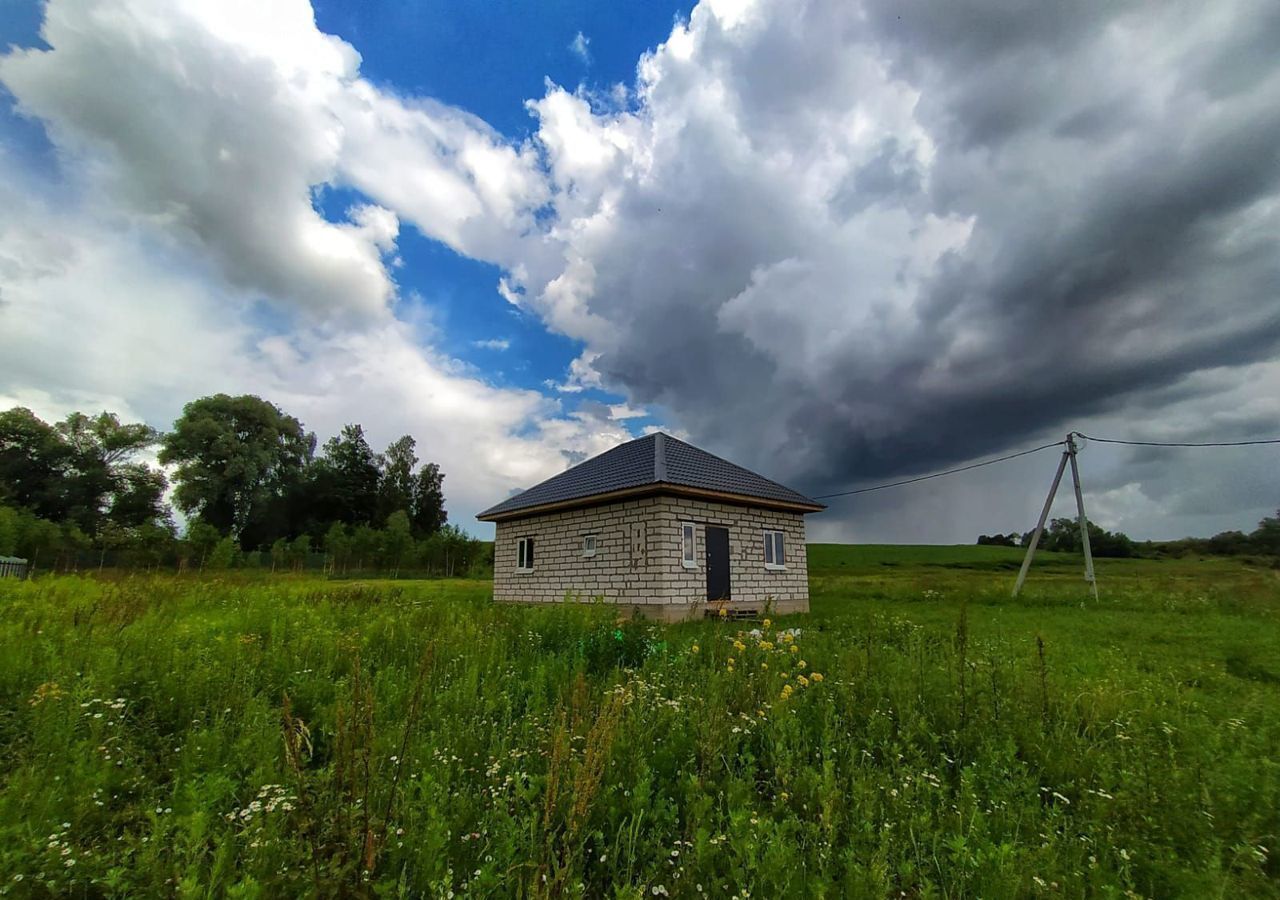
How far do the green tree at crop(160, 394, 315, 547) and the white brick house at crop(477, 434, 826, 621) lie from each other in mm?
40083

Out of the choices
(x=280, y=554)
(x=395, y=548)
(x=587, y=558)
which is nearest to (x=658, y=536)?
(x=587, y=558)

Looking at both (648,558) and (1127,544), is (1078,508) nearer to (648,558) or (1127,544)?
(648,558)

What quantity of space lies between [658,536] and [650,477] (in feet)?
4.83

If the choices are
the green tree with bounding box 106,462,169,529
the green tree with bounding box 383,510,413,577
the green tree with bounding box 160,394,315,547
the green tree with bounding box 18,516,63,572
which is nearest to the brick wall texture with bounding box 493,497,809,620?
the green tree with bounding box 383,510,413,577

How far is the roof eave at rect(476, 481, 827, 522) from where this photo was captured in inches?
532

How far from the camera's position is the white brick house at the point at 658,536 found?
13531mm

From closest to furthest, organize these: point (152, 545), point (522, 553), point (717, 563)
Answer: point (717, 563), point (522, 553), point (152, 545)

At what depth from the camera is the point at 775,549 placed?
16.7m

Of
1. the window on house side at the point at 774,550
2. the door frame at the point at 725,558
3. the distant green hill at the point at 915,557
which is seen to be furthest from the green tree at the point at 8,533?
the distant green hill at the point at 915,557

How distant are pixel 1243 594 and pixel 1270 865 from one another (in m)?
20.8

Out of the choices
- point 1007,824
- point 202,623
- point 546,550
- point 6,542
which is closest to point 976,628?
point 1007,824

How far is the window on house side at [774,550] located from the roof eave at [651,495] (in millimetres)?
835

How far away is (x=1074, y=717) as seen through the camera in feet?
14.0

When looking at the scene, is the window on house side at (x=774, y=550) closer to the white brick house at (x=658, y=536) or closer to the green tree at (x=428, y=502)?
the white brick house at (x=658, y=536)
